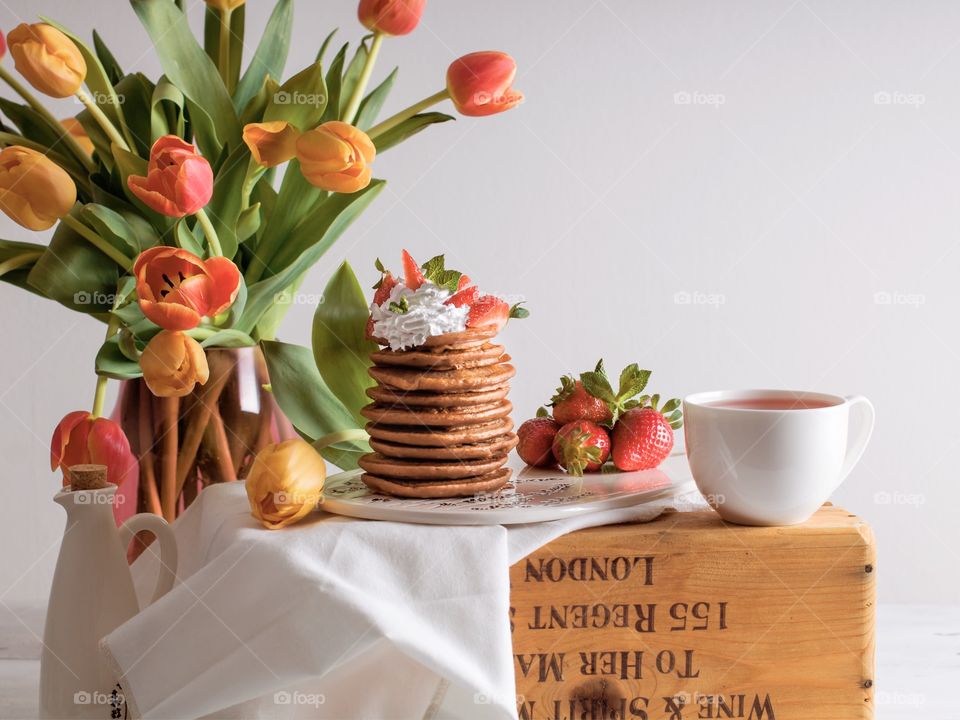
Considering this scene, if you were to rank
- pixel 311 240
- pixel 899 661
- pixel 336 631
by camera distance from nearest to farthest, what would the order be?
pixel 336 631 → pixel 311 240 → pixel 899 661

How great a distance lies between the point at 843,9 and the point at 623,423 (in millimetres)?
1054

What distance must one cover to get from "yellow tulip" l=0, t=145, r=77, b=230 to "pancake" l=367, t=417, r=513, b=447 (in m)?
0.38

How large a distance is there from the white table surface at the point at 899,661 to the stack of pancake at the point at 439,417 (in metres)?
0.51

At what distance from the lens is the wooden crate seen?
0.96m

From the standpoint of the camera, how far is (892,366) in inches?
73.9

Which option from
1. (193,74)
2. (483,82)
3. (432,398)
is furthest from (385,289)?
(193,74)

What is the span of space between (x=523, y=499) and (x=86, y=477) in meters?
0.42

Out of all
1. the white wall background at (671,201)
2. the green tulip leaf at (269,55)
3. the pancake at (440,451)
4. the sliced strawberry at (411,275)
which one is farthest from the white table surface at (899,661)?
the green tulip leaf at (269,55)

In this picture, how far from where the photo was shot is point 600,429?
1.14m

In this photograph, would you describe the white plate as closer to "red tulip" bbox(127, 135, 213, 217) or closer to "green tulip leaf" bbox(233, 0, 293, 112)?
"red tulip" bbox(127, 135, 213, 217)

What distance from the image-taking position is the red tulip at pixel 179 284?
3.22 ft

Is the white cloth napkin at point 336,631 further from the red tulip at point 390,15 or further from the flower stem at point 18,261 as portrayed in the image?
the red tulip at point 390,15

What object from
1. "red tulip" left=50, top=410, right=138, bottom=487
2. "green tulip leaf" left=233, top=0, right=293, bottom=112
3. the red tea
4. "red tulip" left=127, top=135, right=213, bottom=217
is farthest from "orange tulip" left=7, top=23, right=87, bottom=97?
the red tea

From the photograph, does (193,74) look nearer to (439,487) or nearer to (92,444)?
(92,444)
